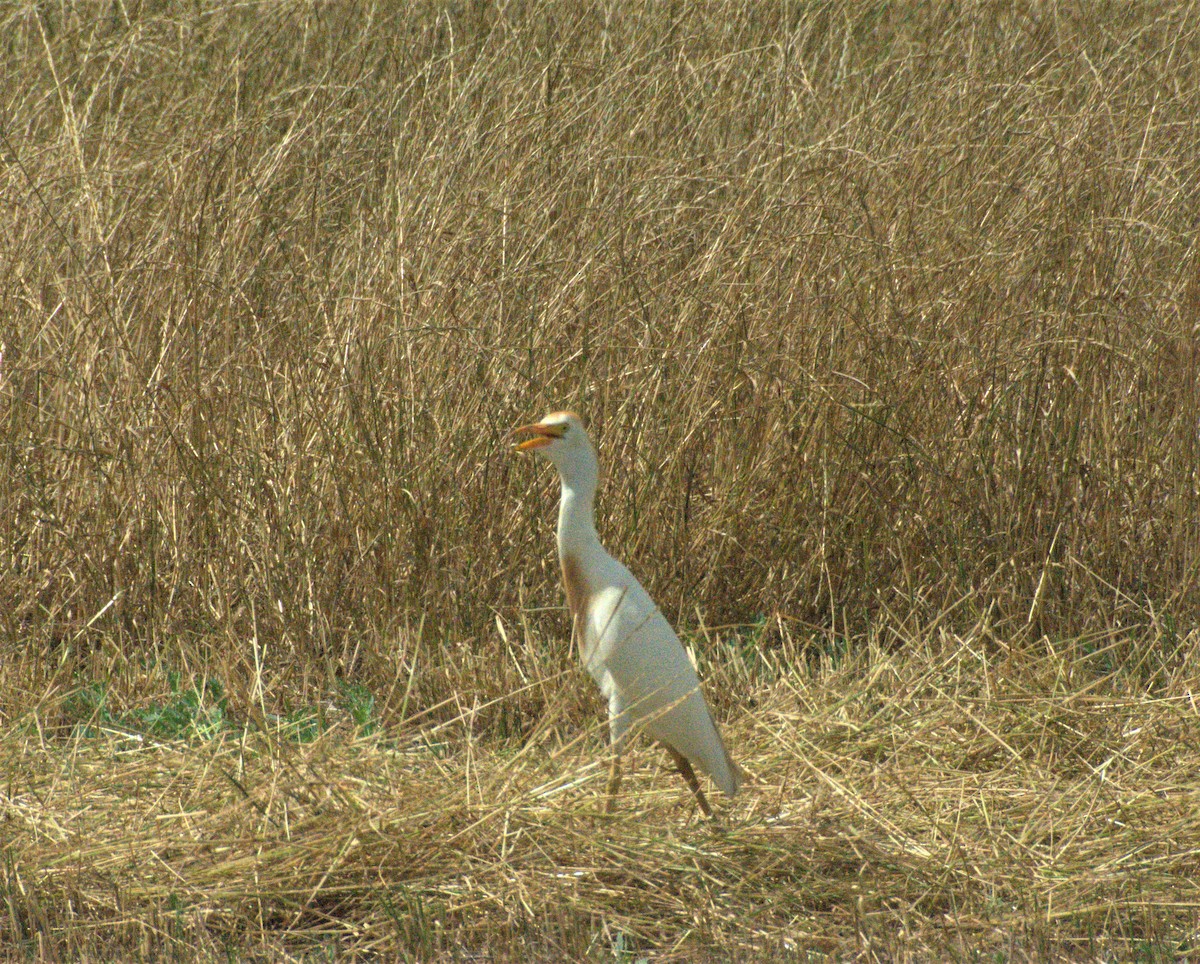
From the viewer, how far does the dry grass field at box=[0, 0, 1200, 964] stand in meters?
3.05

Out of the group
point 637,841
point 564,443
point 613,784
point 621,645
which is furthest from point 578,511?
point 637,841

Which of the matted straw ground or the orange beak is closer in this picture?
the matted straw ground

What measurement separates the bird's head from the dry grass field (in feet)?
1.81

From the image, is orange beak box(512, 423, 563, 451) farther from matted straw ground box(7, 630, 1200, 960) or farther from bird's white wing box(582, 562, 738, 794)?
matted straw ground box(7, 630, 1200, 960)

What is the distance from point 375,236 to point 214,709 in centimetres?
136

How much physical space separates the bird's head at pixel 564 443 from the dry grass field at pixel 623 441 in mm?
551

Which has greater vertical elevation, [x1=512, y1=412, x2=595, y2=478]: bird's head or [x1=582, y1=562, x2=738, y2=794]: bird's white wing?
[x1=512, y1=412, x2=595, y2=478]: bird's head

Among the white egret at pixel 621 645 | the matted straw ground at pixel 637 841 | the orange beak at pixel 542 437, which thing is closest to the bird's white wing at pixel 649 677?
the white egret at pixel 621 645

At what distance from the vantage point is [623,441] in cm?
375

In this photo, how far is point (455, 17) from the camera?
5.19 m

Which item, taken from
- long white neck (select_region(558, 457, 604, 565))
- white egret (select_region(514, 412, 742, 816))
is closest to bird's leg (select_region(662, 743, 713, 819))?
white egret (select_region(514, 412, 742, 816))

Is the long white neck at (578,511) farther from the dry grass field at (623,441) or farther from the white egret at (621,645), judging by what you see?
the dry grass field at (623,441)

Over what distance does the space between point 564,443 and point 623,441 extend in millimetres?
995

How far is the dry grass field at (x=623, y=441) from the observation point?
10.0ft
